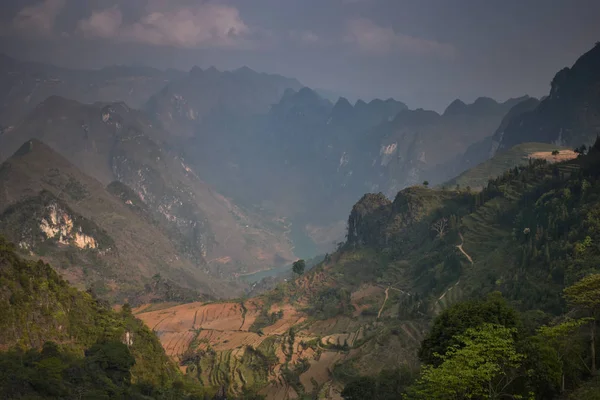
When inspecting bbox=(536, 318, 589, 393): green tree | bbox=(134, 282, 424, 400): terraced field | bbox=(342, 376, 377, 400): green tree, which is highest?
bbox=(536, 318, 589, 393): green tree

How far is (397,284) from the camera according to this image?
4626 inches

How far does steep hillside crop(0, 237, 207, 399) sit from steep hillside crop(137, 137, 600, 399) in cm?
1805

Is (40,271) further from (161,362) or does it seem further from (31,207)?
(31,207)

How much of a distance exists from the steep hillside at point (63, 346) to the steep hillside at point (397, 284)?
18.1 m

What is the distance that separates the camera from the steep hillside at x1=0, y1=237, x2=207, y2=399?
41.8 meters


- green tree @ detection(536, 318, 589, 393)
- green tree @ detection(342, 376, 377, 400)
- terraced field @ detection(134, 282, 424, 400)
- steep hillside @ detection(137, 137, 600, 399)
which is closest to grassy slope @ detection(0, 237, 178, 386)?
terraced field @ detection(134, 282, 424, 400)

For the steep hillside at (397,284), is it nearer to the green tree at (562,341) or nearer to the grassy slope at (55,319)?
the grassy slope at (55,319)

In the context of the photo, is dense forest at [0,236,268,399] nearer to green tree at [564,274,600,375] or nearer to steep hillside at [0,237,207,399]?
steep hillside at [0,237,207,399]

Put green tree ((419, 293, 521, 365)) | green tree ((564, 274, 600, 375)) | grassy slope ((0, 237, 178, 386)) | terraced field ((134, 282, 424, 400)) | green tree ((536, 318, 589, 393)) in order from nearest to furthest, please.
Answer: green tree ((536, 318, 589, 393)) < green tree ((564, 274, 600, 375)) < green tree ((419, 293, 521, 365)) < grassy slope ((0, 237, 178, 386)) < terraced field ((134, 282, 424, 400))

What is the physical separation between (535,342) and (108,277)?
540ft

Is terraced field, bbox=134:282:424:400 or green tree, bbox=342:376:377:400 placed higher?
green tree, bbox=342:376:377:400

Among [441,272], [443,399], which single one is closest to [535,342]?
[443,399]

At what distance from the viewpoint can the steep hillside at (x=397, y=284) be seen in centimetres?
7081

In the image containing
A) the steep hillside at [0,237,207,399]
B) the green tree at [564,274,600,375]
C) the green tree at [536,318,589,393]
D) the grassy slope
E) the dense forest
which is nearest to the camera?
the green tree at [536,318,589,393]
